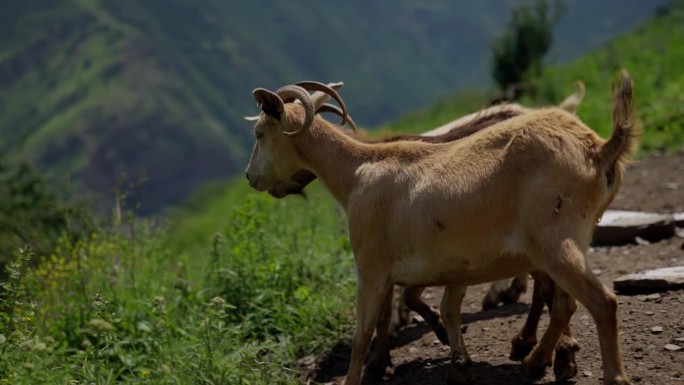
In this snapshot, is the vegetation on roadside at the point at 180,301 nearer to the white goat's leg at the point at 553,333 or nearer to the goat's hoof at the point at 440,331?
the goat's hoof at the point at 440,331

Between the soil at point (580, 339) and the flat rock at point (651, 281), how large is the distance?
0.07m

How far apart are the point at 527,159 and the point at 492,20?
15654 cm

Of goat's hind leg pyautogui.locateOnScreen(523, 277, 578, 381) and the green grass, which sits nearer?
goat's hind leg pyautogui.locateOnScreen(523, 277, 578, 381)

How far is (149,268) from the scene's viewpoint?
9547 mm

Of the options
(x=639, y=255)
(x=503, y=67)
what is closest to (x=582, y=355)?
(x=639, y=255)

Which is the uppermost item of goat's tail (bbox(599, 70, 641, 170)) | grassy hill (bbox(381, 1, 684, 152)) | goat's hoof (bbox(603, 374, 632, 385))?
grassy hill (bbox(381, 1, 684, 152))

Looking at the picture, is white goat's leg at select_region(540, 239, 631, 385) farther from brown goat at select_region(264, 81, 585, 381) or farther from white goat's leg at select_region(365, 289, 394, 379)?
white goat's leg at select_region(365, 289, 394, 379)

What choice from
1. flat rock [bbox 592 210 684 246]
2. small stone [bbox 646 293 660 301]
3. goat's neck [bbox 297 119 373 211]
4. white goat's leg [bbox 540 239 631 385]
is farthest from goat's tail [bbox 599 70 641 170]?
flat rock [bbox 592 210 684 246]

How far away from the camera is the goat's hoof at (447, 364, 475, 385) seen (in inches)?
247

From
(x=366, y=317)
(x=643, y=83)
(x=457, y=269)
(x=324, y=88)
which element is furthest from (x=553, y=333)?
(x=643, y=83)

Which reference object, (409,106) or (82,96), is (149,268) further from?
(409,106)

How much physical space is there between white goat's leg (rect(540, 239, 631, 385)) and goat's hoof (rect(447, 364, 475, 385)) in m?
1.06

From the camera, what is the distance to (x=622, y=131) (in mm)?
5578

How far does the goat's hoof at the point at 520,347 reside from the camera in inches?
263
